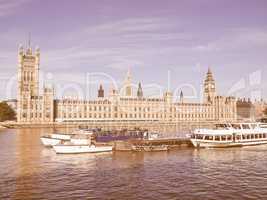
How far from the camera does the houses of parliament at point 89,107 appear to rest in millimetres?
150375

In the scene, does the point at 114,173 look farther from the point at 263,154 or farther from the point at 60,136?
the point at 60,136

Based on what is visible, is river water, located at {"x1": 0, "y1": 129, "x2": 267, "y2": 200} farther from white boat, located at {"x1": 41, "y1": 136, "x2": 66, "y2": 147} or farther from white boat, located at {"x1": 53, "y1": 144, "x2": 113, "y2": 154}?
white boat, located at {"x1": 41, "y1": 136, "x2": 66, "y2": 147}

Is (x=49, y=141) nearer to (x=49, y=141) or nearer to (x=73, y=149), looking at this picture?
(x=49, y=141)

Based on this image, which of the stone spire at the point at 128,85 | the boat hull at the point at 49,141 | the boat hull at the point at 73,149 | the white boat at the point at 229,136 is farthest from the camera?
the stone spire at the point at 128,85

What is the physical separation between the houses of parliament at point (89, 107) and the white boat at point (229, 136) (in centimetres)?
10229

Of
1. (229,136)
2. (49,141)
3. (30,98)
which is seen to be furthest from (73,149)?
(30,98)

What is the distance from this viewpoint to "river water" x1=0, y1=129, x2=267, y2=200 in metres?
27.2

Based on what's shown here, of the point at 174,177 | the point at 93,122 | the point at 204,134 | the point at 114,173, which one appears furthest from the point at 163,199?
the point at 93,122

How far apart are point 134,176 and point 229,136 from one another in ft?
101

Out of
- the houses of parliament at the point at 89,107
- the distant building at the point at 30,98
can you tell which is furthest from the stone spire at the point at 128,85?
the distant building at the point at 30,98

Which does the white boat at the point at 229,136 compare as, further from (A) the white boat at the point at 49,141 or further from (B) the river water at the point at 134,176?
(A) the white boat at the point at 49,141

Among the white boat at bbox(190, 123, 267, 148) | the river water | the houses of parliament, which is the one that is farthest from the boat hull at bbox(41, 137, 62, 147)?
the houses of parliament

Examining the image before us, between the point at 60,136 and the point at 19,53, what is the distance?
382 feet

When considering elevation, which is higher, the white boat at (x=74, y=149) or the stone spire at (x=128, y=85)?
the stone spire at (x=128, y=85)
